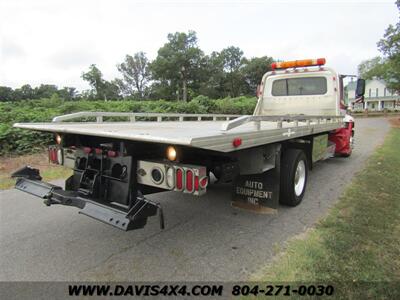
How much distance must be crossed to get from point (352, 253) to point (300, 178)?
1.85m

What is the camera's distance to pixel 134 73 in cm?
8350

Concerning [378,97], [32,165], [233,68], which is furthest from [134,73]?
[32,165]

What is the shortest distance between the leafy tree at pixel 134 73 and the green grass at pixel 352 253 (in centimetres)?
8235

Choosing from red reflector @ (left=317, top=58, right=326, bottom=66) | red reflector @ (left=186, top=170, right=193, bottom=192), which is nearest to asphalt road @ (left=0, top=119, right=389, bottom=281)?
red reflector @ (left=186, top=170, right=193, bottom=192)

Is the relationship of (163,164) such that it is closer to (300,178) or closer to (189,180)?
(189,180)

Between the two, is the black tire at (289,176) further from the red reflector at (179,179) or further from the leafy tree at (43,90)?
the leafy tree at (43,90)

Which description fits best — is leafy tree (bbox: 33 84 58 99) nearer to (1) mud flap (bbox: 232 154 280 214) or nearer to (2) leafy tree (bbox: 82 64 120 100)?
(2) leafy tree (bbox: 82 64 120 100)

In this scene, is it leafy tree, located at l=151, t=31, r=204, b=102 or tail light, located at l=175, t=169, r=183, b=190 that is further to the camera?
leafy tree, located at l=151, t=31, r=204, b=102

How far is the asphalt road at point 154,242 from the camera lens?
2.76 meters

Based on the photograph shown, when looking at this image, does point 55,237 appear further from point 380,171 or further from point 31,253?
point 380,171

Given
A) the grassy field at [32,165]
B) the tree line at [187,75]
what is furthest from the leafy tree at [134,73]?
the grassy field at [32,165]

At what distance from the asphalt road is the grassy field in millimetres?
1409

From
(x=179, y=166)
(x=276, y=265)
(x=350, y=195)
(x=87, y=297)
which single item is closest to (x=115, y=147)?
(x=179, y=166)

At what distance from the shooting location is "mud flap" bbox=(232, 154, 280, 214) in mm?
3877
